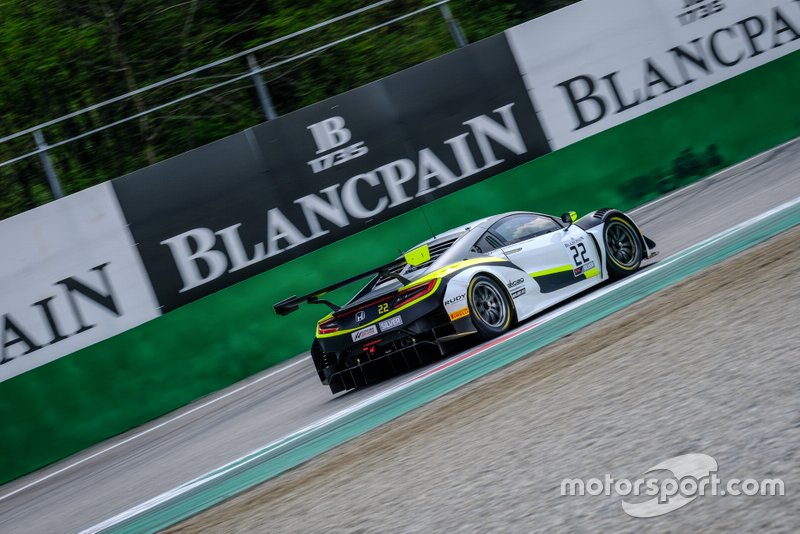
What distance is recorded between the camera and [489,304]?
8609 millimetres

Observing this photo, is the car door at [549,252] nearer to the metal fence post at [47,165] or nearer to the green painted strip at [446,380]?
the green painted strip at [446,380]

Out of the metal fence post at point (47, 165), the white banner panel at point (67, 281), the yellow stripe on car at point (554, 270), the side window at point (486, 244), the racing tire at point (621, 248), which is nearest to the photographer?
the side window at point (486, 244)

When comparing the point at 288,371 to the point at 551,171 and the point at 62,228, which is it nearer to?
the point at 62,228

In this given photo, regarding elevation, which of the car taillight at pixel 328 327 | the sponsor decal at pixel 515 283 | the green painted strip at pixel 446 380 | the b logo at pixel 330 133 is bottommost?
the green painted strip at pixel 446 380

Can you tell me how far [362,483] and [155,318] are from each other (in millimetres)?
7624

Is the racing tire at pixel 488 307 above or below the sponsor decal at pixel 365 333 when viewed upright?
below

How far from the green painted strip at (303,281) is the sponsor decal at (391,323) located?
4455 mm

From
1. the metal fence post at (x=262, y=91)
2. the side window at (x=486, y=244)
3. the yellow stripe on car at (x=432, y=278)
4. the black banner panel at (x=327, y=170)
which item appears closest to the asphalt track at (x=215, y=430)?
the yellow stripe on car at (x=432, y=278)

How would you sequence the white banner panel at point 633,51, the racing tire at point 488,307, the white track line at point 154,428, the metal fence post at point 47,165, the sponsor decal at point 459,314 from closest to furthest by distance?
the sponsor decal at point 459,314 → the racing tire at point 488,307 → the white track line at point 154,428 → the metal fence post at point 47,165 → the white banner panel at point 633,51

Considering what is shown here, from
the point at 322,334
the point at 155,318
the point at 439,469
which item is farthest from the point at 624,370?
the point at 155,318

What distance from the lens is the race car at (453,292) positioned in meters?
8.27

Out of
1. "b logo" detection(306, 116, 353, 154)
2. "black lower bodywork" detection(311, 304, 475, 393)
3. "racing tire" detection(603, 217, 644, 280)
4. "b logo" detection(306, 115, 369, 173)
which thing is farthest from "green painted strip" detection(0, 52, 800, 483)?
"racing tire" detection(603, 217, 644, 280)

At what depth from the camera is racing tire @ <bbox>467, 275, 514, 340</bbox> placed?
27.5ft

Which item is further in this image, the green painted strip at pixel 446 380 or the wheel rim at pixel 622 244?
the wheel rim at pixel 622 244
